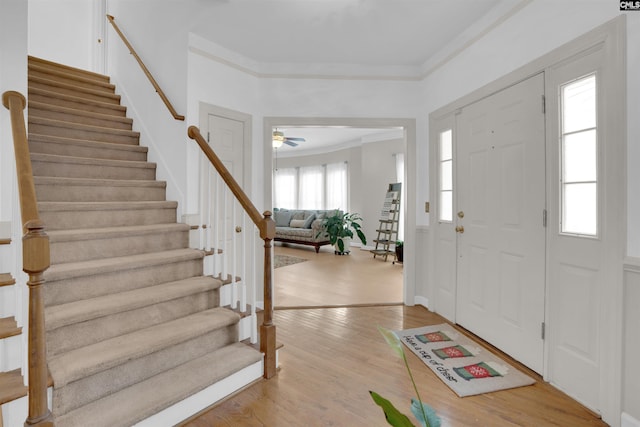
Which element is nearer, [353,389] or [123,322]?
[123,322]

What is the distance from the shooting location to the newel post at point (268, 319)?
2.31 meters

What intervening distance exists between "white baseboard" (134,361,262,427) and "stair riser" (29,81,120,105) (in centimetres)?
316

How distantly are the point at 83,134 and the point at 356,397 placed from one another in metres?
3.11

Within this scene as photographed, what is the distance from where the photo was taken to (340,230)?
24.3 feet

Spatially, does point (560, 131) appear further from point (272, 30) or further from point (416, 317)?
point (272, 30)

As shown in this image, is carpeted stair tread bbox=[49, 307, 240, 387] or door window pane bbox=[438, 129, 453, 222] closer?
carpeted stair tread bbox=[49, 307, 240, 387]

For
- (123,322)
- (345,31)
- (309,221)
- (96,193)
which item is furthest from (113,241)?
(309,221)

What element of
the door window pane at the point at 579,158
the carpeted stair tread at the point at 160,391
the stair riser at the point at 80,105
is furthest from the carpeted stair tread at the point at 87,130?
the door window pane at the point at 579,158

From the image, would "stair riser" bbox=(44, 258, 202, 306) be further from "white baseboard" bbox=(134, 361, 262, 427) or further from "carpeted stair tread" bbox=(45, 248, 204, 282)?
"white baseboard" bbox=(134, 361, 262, 427)

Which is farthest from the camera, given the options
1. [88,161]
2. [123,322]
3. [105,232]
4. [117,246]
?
[88,161]

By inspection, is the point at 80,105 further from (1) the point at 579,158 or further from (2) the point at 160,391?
(1) the point at 579,158

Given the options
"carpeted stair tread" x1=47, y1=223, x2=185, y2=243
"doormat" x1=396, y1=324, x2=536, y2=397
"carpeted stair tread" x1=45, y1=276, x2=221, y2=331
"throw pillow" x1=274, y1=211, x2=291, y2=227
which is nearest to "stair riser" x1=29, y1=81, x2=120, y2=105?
"carpeted stair tread" x1=47, y1=223, x2=185, y2=243

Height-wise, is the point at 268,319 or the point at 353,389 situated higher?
the point at 268,319

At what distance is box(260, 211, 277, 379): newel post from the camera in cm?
231
